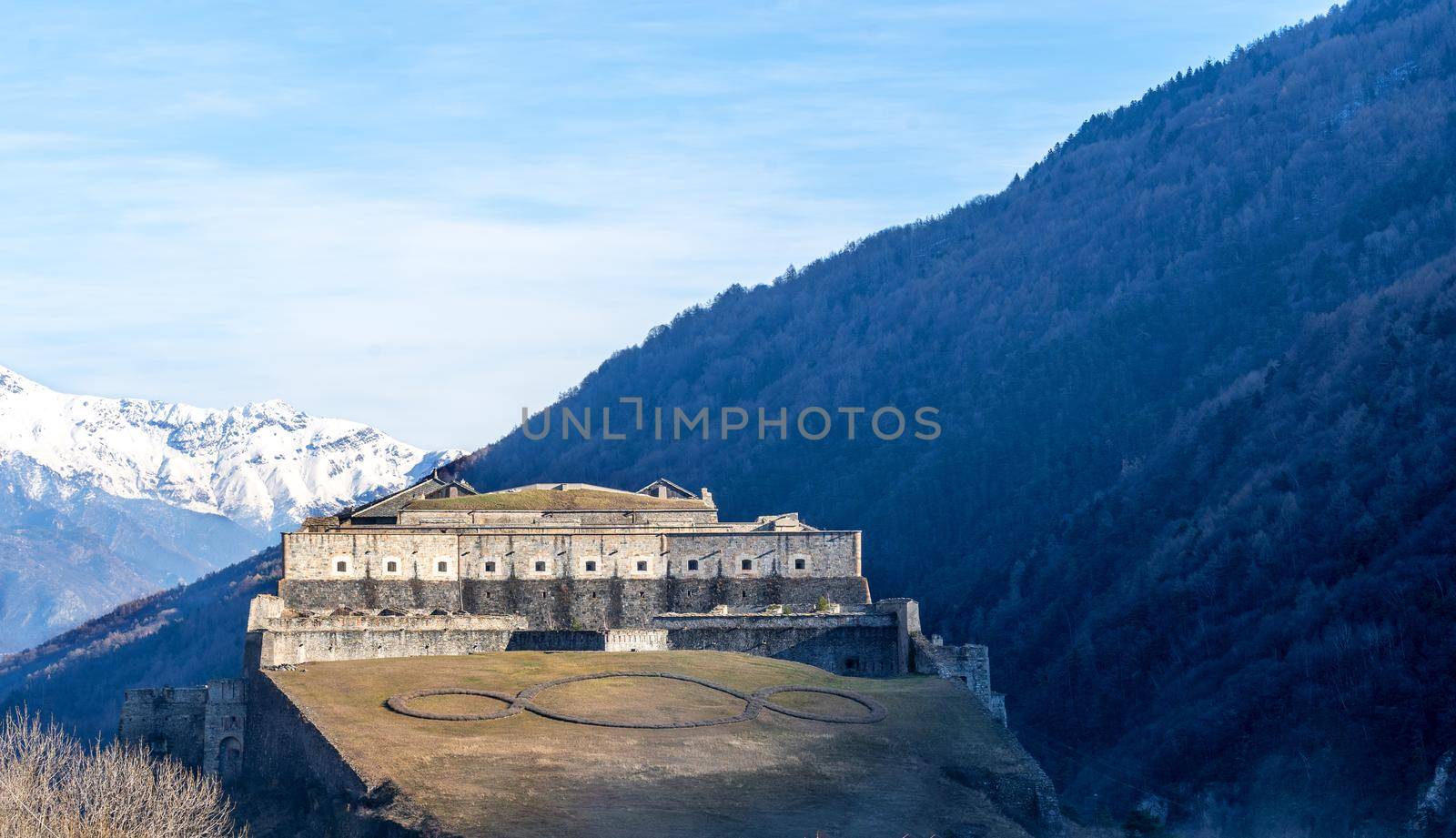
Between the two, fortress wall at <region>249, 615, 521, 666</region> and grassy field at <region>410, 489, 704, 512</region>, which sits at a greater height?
grassy field at <region>410, 489, 704, 512</region>

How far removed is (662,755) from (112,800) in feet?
65.3

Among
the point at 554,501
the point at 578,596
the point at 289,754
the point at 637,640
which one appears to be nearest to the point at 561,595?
the point at 578,596

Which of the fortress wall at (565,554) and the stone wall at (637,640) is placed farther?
the fortress wall at (565,554)

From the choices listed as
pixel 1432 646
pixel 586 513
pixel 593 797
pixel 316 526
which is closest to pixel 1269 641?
pixel 1432 646

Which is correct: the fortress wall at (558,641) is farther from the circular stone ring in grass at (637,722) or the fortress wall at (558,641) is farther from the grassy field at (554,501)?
the grassy field at (554,501)

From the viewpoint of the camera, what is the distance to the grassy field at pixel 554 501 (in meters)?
104

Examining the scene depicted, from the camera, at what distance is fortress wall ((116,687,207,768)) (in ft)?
278

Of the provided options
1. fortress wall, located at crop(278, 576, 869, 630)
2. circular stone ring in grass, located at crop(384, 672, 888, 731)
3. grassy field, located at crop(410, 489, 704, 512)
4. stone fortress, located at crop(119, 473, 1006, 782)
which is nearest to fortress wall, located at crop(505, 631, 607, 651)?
stone fortress, located at crop(119, 473, 1006, 782)

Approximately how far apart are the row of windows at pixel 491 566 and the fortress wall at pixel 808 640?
6.04 m

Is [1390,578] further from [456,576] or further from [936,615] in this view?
[456,576]

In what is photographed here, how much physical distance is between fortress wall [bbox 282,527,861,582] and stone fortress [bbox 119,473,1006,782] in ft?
0.20

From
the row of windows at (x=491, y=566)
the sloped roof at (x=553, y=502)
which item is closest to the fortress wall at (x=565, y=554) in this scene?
the row of windows at (x=491, y=566)

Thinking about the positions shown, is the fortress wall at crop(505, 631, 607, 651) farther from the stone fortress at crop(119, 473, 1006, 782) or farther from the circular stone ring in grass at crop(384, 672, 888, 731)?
the circular stone ring in grass at crop(384, 672, 888, 731)

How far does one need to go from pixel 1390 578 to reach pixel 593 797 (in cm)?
8057
